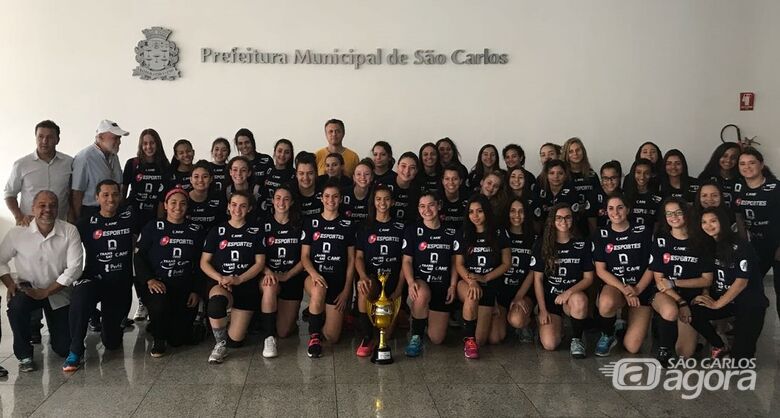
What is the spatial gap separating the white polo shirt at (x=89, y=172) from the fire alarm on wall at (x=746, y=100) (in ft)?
21.9

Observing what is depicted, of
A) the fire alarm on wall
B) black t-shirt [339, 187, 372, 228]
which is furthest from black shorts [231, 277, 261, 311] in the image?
the fire alarm on wall

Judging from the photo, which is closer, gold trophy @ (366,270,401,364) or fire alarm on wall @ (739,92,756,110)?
gold trophy @ (366,270,401,364)

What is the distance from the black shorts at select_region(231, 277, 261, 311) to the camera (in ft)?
12.5

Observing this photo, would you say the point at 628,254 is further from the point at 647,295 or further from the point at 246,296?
the point at 246,296

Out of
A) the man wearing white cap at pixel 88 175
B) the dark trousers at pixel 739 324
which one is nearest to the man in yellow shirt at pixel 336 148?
the man wearing white cap at pixel 88 175

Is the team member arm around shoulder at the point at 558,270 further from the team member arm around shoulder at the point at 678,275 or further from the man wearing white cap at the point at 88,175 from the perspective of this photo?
the man wearing white cap at the point at 88,175

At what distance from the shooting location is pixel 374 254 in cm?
394

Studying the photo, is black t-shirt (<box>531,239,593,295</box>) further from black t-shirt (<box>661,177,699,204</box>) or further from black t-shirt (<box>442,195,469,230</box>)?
black t-shirt (<box>661,177,699,204</box>)

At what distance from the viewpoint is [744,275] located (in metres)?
3.54

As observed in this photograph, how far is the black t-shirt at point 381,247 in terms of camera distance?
394 centimetres

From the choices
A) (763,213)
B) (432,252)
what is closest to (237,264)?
(432,252)

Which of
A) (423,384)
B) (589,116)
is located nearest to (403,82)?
(589,116)

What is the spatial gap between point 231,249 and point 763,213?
A: 4010 mm

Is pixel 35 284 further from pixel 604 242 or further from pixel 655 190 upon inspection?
pixel 655 190
